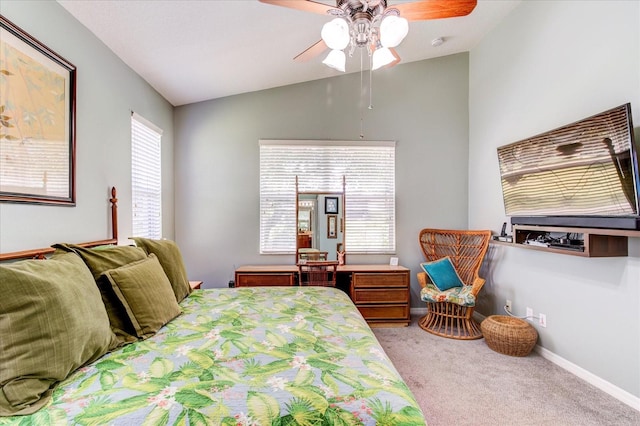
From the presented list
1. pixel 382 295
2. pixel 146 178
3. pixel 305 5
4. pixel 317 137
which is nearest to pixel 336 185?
pixel 317 137

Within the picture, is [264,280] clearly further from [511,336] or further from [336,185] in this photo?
[511,336]

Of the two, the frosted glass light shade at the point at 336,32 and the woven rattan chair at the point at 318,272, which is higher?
the frosted glass light shade at the point at 336,32

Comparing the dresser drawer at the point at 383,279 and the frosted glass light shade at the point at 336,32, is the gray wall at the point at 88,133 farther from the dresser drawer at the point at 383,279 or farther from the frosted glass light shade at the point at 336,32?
the dresser drawer at the point at 383,279

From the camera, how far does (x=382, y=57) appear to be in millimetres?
1921

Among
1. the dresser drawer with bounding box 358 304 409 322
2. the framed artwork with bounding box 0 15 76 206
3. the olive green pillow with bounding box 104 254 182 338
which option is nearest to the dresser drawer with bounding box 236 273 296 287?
the dresser drawer with bounding box 358 304 409 322

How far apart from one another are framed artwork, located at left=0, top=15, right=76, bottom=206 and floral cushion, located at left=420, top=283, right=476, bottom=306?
11.2ft

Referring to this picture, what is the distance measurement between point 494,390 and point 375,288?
1.51 m

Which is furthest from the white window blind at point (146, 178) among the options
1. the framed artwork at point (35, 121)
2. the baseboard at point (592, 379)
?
the baseboard at point (592, 379)

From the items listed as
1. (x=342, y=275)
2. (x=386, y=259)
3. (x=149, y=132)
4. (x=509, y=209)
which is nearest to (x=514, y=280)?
(x=509, y=209)

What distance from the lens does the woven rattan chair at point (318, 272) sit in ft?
11.0

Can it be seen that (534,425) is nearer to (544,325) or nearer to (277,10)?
(544,325)

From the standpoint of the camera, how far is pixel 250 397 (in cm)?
102

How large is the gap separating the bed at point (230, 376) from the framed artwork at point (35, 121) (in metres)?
0.45

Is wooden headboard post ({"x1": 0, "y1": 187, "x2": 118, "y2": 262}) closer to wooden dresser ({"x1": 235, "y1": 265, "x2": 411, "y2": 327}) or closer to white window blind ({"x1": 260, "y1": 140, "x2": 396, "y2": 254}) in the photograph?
wooden dresser ({"x1": 235, "y1": 265, "x2": 411, "y2": 327})
